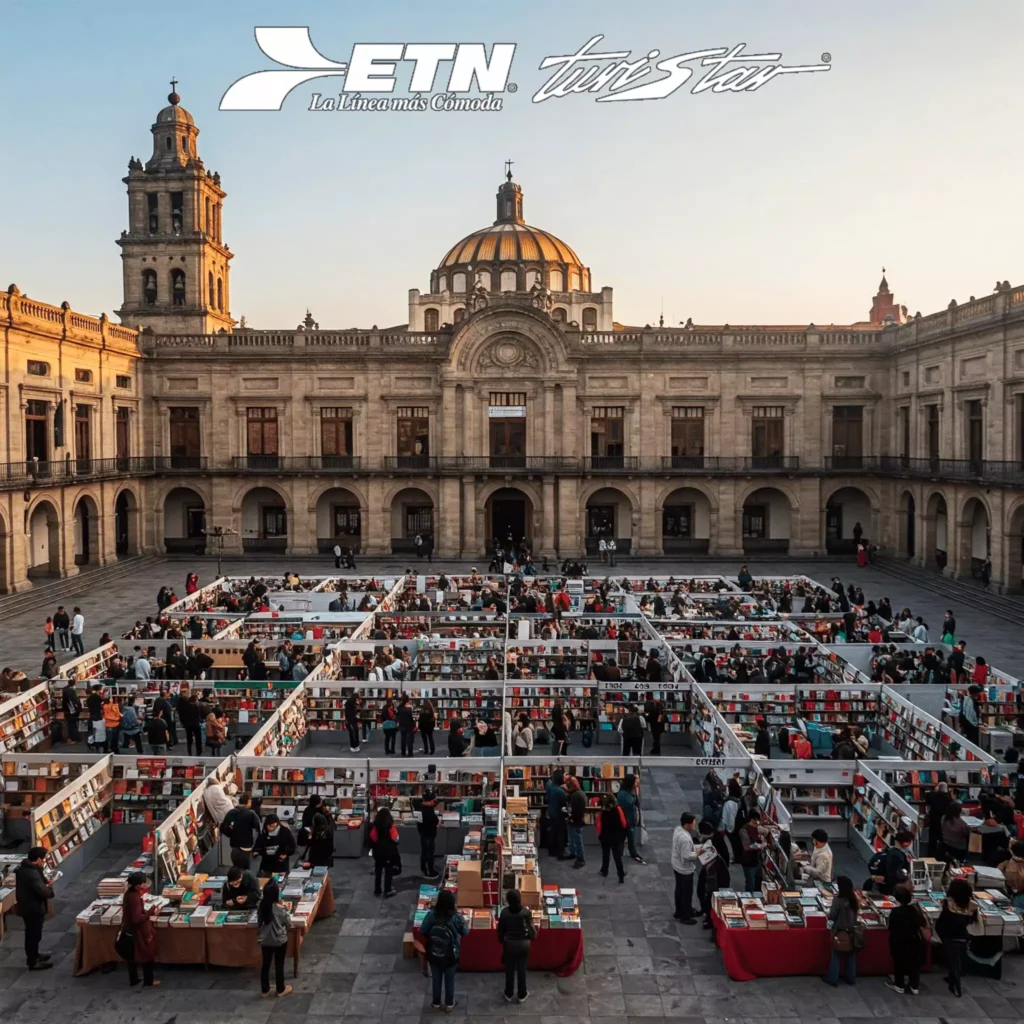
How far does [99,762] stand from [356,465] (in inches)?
1139

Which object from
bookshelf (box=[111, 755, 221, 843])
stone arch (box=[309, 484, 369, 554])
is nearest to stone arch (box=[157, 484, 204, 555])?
stone arch (box=[309, 484, 369, 554])

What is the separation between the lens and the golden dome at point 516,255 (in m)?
52.8

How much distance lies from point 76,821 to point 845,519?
36.7 metres

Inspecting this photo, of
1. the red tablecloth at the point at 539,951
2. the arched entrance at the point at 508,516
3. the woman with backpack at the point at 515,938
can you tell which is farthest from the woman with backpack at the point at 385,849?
the arched entrance at the point at 508,516

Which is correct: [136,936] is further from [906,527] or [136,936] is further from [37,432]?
[906,527]

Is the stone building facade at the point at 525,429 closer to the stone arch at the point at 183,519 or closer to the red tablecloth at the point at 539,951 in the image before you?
the stone arch at the point at 183,519

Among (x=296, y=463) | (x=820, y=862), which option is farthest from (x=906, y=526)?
(x=820, y=862)

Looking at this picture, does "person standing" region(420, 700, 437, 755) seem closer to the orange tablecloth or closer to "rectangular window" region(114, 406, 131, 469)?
the orange tablecloth

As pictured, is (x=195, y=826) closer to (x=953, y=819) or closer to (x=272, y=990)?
(x=272, y=990)

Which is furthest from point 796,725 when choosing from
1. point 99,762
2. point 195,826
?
point 99,762

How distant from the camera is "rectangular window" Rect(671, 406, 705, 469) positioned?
41688mm

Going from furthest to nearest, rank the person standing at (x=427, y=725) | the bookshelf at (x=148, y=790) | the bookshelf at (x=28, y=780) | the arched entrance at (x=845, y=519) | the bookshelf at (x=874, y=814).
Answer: the arched entrance at (x=845, y=519) < the person standing at (x=427, y=725) < the bookshelf at (x=28, y=780) < the bookshelf at (x=148, y=790) < the bookshelf at (x=874, y=814)

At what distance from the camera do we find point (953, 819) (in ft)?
38.4

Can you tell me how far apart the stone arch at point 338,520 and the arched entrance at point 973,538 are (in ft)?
78.6
